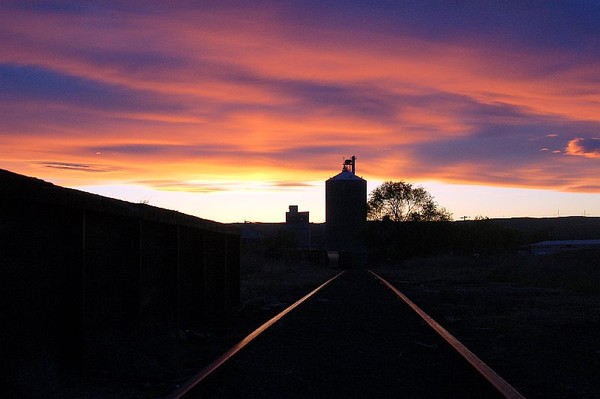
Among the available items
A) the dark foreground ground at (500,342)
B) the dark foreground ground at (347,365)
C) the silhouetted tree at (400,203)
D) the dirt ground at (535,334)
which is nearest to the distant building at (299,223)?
the silhouetted tree at (400,203)

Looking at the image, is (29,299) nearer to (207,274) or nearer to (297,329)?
(297,329)

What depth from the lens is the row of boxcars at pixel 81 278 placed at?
6.54 m

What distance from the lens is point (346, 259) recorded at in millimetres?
88250

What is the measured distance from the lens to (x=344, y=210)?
4353 inches

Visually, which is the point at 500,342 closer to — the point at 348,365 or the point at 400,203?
the point at 348,365

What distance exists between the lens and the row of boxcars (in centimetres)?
654

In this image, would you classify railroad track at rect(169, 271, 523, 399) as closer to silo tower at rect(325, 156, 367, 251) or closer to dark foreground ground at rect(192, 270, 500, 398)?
dark foreground ground at rect(192, 270, 500, 398)

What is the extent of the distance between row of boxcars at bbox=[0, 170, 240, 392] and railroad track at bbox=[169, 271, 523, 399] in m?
1.30

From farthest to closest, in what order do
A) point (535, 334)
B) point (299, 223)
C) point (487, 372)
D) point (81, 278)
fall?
1. point (299, 223)
2. point (535, 334)
3. point (81, 278)
4. point (487, 372)

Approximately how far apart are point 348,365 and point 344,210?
10219 centimetres

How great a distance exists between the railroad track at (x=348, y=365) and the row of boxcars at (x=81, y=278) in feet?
4.26

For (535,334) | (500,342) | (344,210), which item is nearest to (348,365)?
(500,342)

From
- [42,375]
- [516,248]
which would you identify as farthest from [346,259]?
[42,375]

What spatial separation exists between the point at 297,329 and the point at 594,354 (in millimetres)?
4309
